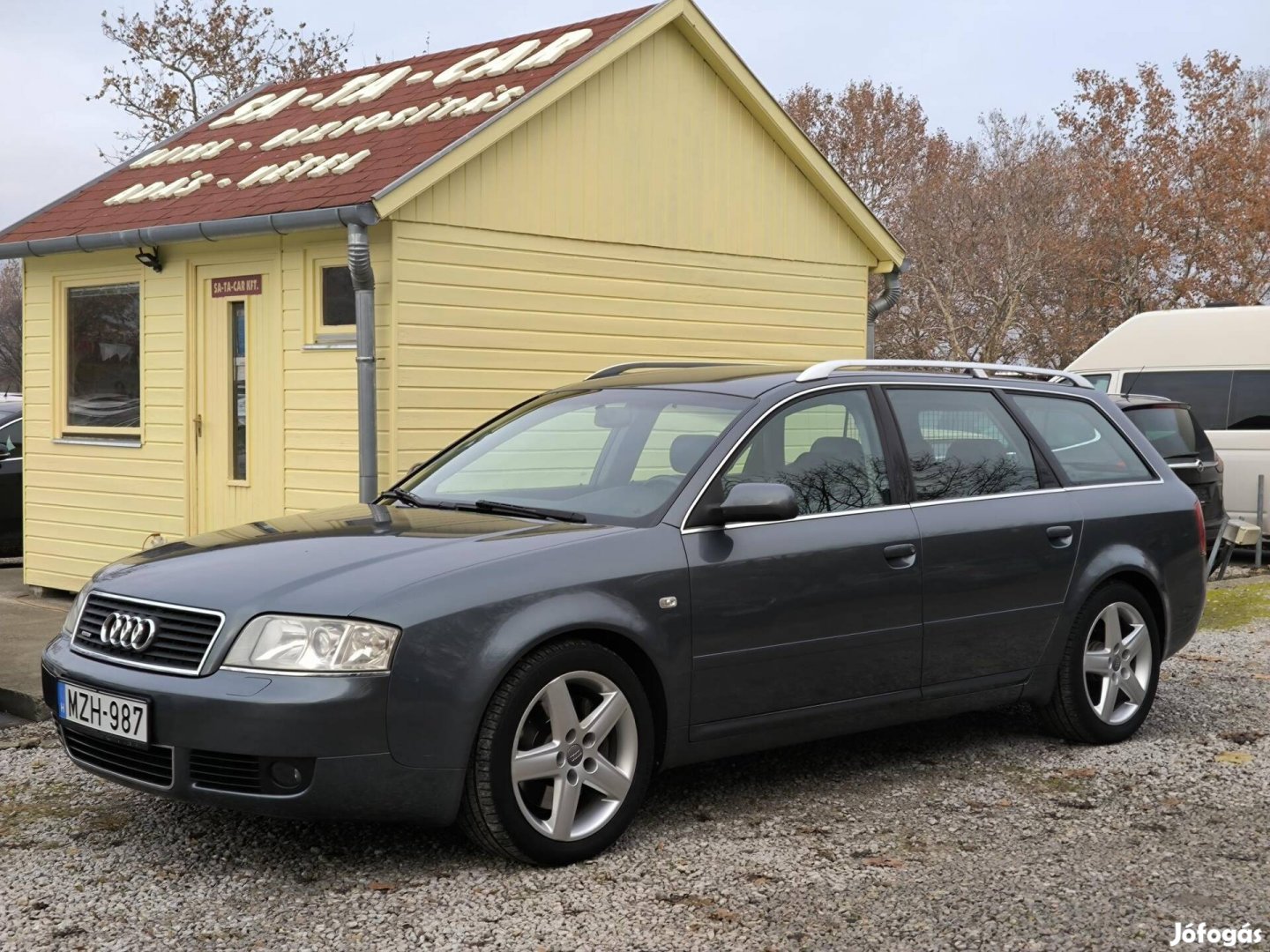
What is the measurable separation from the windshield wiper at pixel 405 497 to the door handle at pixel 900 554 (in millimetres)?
1765

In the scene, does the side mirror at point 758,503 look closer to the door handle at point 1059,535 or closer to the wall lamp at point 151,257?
the door handle at point 1059,535

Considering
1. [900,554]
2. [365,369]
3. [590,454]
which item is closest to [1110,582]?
[900,554]

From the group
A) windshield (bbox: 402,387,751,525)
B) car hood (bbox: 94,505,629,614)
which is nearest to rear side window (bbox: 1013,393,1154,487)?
windshield (bbox: 402,387,751,525)

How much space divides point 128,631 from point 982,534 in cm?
325

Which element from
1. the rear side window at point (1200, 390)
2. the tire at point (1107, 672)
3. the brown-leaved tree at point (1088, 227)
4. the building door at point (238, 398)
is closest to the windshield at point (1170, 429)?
the rear side window at point (1200, 390)

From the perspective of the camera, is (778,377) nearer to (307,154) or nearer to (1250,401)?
(307,154)

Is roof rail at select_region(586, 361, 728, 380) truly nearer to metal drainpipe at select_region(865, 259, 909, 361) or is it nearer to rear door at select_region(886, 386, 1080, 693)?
rear door at select_region(886, 386, 1080, 693)

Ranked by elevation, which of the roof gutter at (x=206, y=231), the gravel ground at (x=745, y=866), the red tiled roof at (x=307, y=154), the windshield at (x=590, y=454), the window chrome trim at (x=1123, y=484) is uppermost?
the red tiled roof at (x=307, y=154)

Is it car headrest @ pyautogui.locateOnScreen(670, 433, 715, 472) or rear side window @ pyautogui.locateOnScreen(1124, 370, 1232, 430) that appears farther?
rear side window @ pyautogui.locateOnScreen(1124, 370, 1232, 430)

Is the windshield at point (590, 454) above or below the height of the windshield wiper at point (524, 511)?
above

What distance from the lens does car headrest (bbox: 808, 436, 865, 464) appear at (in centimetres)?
593

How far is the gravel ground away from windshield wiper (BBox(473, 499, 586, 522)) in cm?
110

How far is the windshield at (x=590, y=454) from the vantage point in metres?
5.57

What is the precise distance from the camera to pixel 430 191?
32.7ft
